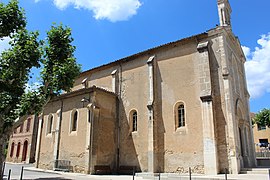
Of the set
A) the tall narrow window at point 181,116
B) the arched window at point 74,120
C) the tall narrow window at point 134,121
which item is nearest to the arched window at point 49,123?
the arched window at point 74,120

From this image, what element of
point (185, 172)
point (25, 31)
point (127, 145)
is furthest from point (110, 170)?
point (25, 31)

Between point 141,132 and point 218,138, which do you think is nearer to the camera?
point 218,138

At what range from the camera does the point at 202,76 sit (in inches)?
654

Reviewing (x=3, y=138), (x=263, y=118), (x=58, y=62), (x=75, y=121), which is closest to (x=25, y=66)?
(x=58, y=62)

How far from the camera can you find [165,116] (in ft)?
58.0

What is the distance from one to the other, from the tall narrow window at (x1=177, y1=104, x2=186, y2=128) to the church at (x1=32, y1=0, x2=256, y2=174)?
0.24 ft

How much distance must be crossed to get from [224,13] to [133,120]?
449 inches

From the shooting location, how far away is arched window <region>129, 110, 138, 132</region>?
63.7ft

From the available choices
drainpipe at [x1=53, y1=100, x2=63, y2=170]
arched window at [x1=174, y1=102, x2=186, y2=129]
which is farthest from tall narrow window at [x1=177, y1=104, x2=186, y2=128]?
drainpipe at [x1=53, y1=100, x2=63, y2=170]

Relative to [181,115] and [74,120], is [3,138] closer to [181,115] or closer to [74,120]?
[74,120]

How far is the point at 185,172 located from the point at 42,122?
47.0 feet

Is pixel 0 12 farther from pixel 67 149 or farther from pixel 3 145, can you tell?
pixel 67 149

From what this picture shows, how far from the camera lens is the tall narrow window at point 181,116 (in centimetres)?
1708

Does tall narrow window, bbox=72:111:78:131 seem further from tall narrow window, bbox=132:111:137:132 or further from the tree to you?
the tree
